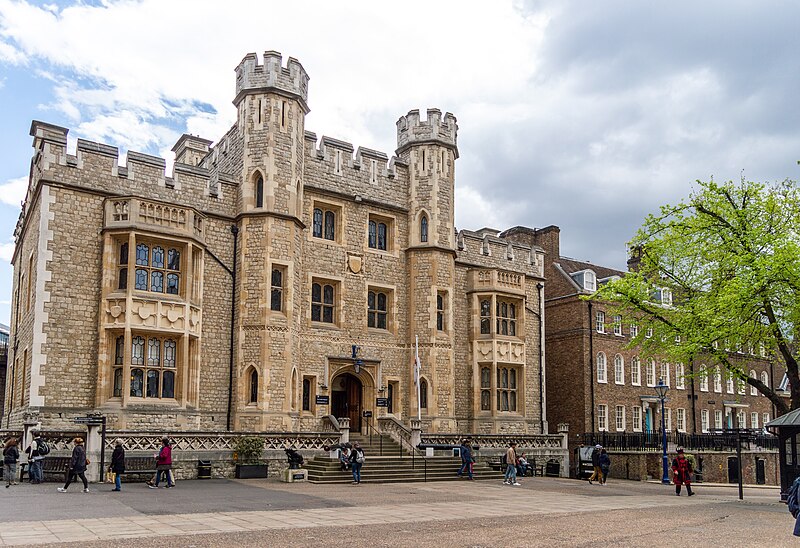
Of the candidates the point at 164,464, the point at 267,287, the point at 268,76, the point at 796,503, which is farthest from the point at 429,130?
the point at 796,503

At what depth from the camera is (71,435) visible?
21.0 m

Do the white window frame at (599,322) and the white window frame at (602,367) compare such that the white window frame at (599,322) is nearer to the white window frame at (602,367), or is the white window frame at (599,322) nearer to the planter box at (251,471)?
the white window frame at (602,367)

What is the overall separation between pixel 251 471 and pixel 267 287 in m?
6.06

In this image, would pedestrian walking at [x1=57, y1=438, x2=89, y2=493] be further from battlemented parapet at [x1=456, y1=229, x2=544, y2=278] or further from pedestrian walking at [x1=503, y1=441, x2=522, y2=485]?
battlemented parapet at [x1=456, y1=229, x2=544, y2=278]

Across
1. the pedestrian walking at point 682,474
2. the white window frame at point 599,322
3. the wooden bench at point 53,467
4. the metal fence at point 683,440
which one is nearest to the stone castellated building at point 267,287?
the wooden bench at point 53,467

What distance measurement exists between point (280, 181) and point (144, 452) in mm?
10111

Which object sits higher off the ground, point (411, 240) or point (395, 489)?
point (411, 240)

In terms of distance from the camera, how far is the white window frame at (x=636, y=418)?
39794 millimetres

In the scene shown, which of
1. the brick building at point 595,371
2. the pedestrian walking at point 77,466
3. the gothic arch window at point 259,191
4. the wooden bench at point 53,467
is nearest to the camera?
the pedestrian walking at point 77,466

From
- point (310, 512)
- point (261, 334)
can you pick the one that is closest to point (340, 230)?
point (261, 334)

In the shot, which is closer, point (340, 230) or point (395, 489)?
point (395, 489)

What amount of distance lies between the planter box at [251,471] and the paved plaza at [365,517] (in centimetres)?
109

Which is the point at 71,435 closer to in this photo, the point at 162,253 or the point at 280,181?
the point at 162,253

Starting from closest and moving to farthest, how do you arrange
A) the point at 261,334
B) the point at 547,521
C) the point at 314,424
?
the point at 547,521 → the point at 261,334 → the point at 314,424
